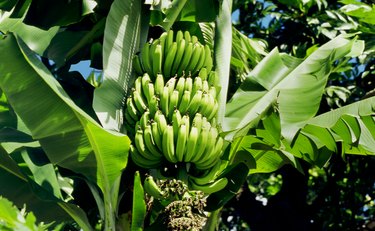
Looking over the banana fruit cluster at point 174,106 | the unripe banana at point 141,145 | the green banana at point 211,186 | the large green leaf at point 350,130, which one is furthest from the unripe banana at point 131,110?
the large green leaf at point 350,130

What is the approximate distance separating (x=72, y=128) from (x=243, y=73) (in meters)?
1.42

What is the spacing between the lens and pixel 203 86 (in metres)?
3.05

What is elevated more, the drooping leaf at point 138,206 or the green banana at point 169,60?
the green banana at point 169,60

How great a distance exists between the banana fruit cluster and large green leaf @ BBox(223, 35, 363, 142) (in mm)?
134

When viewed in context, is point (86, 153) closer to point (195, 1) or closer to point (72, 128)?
point (72, 128)

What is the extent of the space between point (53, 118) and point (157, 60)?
55cm

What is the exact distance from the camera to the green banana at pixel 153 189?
2.93 metres

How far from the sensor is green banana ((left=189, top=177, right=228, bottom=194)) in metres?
3.07

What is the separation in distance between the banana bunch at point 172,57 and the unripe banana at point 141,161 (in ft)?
1.25

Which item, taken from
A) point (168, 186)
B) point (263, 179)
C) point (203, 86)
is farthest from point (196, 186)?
point (263, 179)

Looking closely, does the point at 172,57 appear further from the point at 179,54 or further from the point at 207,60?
the point at 207,60

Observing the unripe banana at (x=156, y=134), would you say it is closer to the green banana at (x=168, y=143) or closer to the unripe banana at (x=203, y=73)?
the green banana at (x=168, y=143)

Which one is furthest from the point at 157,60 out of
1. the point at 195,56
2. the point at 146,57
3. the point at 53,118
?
the point at 53,118

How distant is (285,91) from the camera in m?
3.21
